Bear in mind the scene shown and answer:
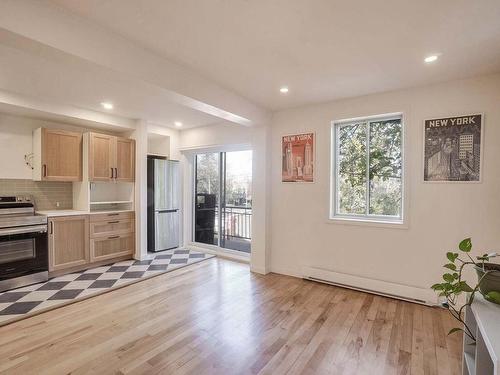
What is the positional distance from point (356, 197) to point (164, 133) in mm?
3728

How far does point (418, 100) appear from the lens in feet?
9.70

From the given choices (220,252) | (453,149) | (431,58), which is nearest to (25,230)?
(220,252)

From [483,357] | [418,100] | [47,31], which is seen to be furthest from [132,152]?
[483,357]

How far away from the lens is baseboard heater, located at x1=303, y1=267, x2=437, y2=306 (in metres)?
2.88

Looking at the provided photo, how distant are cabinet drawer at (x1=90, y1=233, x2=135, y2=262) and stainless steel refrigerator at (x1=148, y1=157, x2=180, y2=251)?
489mm

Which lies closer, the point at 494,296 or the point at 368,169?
the point at 494,296

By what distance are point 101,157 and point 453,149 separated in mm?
4822

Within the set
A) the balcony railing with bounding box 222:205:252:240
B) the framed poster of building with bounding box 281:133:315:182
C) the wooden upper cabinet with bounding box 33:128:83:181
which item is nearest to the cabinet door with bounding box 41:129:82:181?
the wooden upper cabinet with bounding box 33:128:83:181

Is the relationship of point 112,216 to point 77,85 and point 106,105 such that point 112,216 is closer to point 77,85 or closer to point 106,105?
point 106,105

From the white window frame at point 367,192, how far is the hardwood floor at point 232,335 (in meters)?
0.92

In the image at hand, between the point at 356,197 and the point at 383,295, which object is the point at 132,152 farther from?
the point at 383,295

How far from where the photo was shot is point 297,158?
3775mm

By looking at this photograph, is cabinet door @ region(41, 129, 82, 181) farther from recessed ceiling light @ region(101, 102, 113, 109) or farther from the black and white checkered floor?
the black and white checkered floor

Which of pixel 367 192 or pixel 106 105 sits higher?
pixel 106 105
